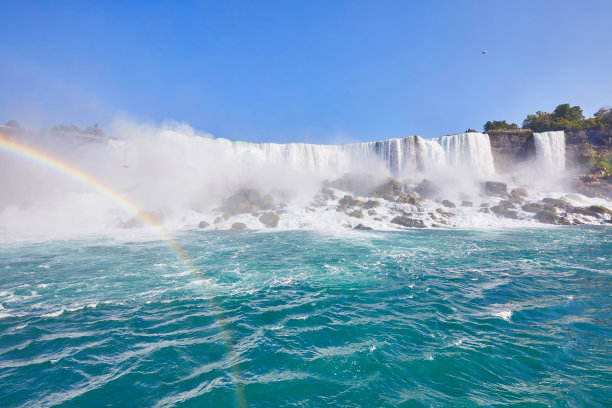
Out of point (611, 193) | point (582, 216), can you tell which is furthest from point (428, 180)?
point (611, 193)

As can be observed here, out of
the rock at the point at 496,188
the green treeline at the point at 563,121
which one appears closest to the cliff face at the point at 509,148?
the green treeline at the point at 563,121

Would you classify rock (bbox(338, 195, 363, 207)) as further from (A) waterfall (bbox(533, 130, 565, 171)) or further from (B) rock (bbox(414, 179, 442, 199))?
(A) waterfall (bbox(533, 130, 565, 171))

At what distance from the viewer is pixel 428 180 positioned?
4669 cm

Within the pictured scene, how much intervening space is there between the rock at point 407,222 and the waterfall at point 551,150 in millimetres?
34332

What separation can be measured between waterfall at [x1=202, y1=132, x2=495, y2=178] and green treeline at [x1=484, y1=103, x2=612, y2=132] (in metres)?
15.9

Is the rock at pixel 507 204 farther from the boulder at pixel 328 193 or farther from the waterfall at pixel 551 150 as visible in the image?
the boulder at pixel 328 193

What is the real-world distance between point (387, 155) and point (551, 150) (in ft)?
94.0

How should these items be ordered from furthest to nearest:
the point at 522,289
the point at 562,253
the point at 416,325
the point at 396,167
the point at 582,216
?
the point at 396,167 < the point at 582,216 < the point at 562,253 < the point at 522,289 < the point at 416,325

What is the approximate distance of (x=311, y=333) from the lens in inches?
309

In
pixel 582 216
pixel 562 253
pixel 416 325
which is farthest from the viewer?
pixel 582 216

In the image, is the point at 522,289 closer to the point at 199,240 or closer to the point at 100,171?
the point at 199,240

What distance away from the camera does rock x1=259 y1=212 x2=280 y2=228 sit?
33.7 meters

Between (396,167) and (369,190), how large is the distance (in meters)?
9.72

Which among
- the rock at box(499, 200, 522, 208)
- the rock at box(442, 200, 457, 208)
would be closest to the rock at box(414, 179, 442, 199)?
the rock at box(442, 200, 457, 208)
